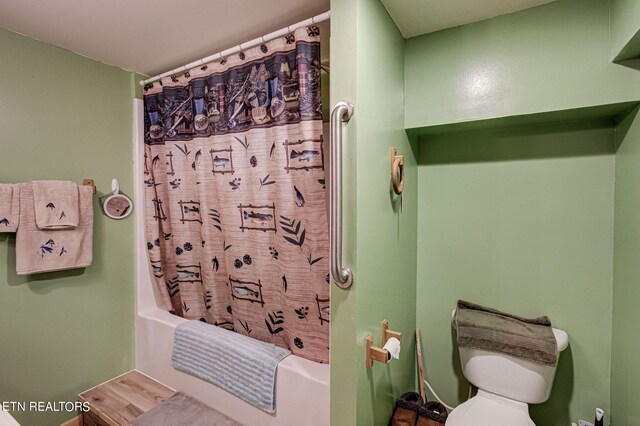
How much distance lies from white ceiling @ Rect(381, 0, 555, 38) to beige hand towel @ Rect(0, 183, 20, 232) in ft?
6.17

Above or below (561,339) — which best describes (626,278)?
above

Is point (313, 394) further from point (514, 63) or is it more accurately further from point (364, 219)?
point (514, 63)

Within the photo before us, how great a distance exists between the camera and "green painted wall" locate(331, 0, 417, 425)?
1028 mm

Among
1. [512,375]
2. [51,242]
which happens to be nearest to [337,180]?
[512,375]

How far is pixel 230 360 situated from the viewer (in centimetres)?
145

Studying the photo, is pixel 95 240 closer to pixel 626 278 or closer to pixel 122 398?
pixel 122 398

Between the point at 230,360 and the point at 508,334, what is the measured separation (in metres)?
1.32

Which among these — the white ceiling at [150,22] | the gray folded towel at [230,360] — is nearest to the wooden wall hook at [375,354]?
the gray folded towel at [230,360]

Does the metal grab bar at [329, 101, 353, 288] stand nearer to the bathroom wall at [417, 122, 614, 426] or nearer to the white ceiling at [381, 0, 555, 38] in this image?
the white ceiling at [381, 0, 555, 38]

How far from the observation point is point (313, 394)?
1221 mm

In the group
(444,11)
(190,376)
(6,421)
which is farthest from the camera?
(190,376)

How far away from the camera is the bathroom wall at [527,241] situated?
4.28ft

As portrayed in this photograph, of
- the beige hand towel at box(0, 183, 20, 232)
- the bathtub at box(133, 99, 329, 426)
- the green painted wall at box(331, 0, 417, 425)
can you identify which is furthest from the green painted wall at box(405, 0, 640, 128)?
the beige hand towel at box(0, 183, 20, 232)

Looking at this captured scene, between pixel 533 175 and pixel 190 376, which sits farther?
pixel 190 376
